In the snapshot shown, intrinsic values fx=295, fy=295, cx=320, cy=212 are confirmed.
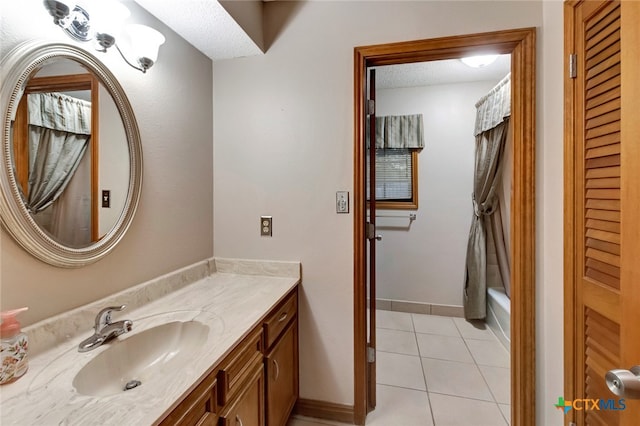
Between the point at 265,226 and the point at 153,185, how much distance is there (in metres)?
0.65

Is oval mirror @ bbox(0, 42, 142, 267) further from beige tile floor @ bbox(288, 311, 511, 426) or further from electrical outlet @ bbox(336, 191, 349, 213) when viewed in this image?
beige tile floor @ bbox(288, 311, 511, 426)

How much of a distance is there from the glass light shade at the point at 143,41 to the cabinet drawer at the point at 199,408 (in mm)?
1311

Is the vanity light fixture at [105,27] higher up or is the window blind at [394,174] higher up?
the vanity light fixture at [105,27]

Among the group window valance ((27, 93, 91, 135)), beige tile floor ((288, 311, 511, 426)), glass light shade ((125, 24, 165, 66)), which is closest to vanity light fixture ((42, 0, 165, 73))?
glass light shade ((125, 24, 165, 66))

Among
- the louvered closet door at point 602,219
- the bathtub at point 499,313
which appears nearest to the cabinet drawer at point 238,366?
the louvered closet door at point 602,219

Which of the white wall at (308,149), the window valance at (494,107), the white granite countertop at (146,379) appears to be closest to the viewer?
the white granite countertop at (146,379)

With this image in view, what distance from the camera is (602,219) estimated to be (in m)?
1.00

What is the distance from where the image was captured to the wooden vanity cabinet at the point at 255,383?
888 mm

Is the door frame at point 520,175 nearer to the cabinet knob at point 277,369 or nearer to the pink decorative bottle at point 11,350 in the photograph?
the cabinet knob at point 277,369

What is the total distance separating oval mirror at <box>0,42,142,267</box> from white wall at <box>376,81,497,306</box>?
2.64 meters

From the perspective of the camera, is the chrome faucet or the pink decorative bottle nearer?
the pink decorative bottle

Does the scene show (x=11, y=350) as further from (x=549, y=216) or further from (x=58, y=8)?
(x=549, y=216)

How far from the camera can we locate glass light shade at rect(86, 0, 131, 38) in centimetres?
114

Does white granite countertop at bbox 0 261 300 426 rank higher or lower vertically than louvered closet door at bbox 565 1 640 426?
lower
